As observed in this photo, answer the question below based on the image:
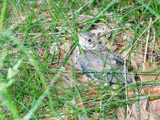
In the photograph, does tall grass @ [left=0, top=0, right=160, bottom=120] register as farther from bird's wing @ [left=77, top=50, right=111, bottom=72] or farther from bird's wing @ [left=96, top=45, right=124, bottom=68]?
bird's wing @ [left=77, top=50, right=111, bottom=72]

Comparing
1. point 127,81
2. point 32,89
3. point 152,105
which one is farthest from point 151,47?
point 32,89

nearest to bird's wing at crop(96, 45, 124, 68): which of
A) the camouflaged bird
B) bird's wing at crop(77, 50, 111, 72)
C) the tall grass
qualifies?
the camouflaged bird

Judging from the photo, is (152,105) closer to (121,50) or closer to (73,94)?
(73,94)

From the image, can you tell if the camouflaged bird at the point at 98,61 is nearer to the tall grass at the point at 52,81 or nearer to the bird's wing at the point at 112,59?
the bird's wing at the point at 112,59

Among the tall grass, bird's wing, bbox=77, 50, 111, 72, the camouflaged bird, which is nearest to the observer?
the tall grass

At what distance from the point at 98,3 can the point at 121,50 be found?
1429 millimetres

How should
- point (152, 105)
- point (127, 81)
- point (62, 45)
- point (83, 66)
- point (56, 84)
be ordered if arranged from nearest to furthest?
point (152, 105), point (127, 81), point (56, 84), point (83, 66), point (62, 45)

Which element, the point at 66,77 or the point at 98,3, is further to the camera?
the point at 98,3

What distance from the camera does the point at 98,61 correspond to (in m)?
4.52

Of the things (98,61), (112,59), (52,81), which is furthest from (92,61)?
(52,81)

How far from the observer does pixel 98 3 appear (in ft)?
18.6

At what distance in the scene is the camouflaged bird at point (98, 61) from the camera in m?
4.07

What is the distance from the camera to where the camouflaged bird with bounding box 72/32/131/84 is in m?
4.07

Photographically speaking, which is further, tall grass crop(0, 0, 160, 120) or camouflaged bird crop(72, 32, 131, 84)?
camouflaged bird crop(72, 32, 131, 84)
